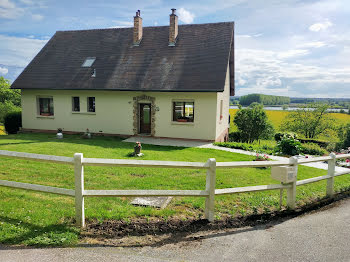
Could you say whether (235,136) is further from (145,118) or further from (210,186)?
(210,186)

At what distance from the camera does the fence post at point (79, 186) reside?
471 cm

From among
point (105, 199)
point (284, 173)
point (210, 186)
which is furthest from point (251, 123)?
point (210, 186)

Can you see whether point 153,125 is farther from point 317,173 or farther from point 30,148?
point 317,173

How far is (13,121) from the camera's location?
21422mm

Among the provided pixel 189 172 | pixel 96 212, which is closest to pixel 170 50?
pixel 189 172

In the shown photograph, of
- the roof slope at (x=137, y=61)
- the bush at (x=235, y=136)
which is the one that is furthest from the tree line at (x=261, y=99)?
the roof slope at (x=137, y=61)

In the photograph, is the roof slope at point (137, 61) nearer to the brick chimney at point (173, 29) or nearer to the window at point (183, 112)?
the brick chimney at point (173, 29)

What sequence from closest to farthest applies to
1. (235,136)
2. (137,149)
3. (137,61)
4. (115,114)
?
(137,149), (115,114), (137,61), (235,136)

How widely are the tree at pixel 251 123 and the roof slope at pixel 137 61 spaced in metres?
9.55

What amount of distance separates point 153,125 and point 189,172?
29.1 ft

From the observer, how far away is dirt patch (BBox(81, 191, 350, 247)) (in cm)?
455

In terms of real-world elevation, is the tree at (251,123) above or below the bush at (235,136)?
above

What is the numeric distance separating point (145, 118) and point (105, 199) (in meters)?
12.1

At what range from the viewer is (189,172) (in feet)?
30.6
